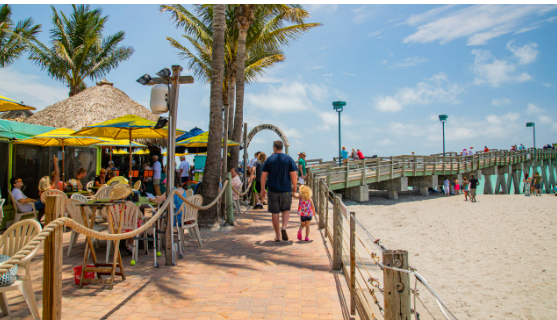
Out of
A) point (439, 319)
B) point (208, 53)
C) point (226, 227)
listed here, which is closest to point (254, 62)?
point (208, 53)

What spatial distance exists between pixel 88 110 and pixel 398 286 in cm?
1639

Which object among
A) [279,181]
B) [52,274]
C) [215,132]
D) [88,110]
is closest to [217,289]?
[52,274]

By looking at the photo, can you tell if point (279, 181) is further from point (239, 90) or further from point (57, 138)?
point (239, 90)

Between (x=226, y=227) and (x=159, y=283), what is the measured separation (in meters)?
3.88

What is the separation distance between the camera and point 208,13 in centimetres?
1543

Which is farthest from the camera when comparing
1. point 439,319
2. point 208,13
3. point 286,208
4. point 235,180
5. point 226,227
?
point 208,13

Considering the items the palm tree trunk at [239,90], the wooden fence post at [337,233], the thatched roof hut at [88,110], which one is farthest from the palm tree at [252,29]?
the wooden fence post at [337,233]

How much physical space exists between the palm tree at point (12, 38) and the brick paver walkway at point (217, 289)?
842 inches

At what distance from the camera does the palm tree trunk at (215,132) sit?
783 centimetres

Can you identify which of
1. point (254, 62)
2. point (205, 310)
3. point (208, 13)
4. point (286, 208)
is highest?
point (208, 13)

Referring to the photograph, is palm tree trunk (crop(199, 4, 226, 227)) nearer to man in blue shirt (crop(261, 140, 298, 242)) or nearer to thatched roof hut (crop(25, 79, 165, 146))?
man in blue shirt (crop(261, 140, 298, 242))

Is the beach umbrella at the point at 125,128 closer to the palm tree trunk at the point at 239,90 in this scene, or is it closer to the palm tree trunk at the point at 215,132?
the palm tree trunk at the point at 215,132

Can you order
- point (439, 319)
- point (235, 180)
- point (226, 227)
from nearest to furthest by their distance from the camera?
point (439, 319) → point (226, 227) → point (235, 180)

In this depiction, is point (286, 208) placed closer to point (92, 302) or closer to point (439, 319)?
point (439, 319)
